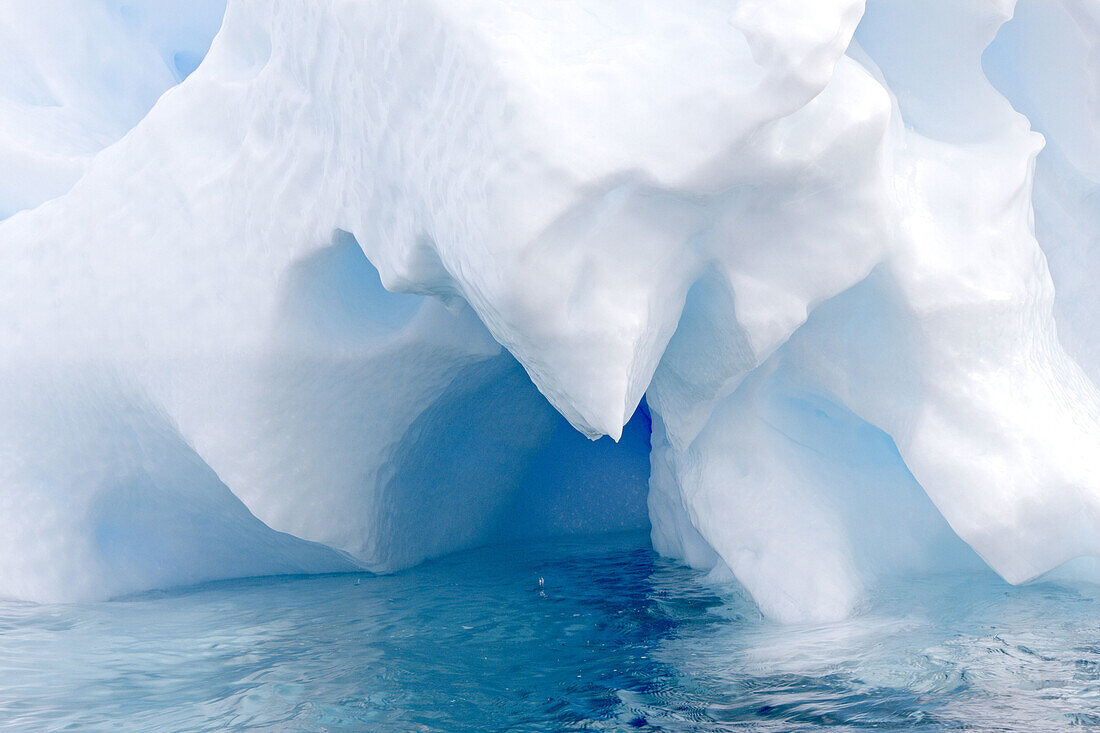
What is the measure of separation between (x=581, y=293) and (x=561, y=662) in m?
1.02

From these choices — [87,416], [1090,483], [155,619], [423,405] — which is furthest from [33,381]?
[1090,483]

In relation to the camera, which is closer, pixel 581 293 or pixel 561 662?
pixel 581 293

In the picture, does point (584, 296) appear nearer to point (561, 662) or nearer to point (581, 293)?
point (581, 293)

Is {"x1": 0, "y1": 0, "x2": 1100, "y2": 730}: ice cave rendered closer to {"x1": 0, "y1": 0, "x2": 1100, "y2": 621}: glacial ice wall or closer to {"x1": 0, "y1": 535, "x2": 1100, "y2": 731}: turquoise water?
{"x1": 0, "y1": 0, "x2": 1100, "y2": 621}: glacial ice wall

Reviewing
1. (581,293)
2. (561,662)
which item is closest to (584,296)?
(581,293)

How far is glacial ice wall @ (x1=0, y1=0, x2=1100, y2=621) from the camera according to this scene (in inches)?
97.1

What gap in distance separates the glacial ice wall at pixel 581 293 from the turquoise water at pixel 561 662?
258 mm

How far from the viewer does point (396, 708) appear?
238 cm

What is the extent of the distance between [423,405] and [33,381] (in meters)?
1.64

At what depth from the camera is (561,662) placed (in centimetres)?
274

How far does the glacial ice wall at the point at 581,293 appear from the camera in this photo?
2467mm

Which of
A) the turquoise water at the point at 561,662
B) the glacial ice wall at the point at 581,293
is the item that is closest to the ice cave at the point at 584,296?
the glacial ice wall at the point at 581,293

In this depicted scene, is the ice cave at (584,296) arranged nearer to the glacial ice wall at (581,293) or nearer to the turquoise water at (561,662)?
the glacial ice wall at (581,293)

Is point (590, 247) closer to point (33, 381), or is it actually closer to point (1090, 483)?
point (1090, 483)
